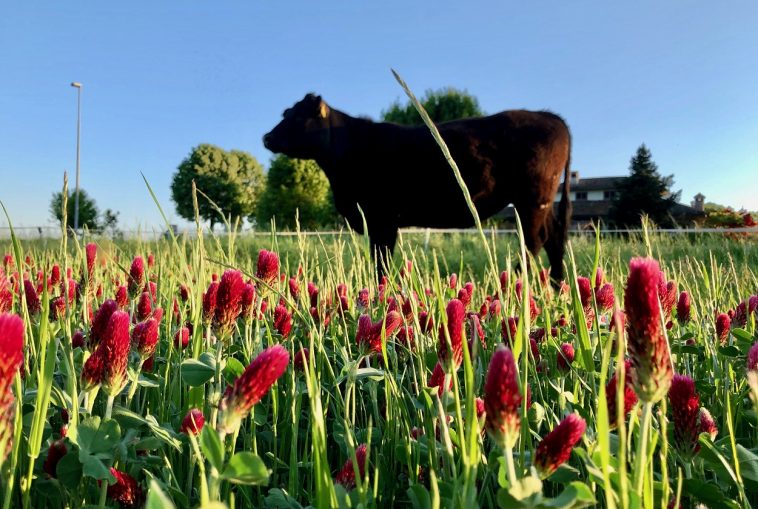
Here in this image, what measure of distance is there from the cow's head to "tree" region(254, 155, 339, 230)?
34.6 meters

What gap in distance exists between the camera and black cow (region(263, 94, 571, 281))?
647 centimetres

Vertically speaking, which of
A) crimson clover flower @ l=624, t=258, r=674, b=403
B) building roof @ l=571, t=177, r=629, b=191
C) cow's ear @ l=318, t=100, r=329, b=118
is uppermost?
building roof @ l=571, t=177, r=629, b=191

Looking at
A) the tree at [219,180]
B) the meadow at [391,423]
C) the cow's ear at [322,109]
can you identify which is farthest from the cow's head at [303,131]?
the tree at [219,180]

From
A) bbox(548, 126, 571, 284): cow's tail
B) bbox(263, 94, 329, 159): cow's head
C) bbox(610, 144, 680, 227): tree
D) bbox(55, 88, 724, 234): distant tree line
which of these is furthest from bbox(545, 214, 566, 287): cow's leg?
bbox(610, 144, 680, 227): tree

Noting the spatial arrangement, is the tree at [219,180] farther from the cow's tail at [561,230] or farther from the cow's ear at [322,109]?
the cow's tail at [561,230]

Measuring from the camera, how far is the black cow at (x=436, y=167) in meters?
6.47

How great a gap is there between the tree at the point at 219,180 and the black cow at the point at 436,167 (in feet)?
143

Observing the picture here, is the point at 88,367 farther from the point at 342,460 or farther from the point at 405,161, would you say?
the point at 405,161

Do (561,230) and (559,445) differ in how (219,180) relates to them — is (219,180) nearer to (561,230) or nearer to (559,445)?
(561,230)

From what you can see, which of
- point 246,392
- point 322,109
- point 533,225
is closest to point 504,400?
point 246,392

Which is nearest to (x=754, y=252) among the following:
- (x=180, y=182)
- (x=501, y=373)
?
(x=501, y=373)

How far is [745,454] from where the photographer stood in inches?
39.3

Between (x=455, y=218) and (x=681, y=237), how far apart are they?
25.4 ft

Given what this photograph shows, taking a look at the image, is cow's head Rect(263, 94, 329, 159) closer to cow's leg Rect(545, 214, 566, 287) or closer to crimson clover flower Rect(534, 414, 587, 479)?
cow's leg Rect(545, 214, 566, 287)
